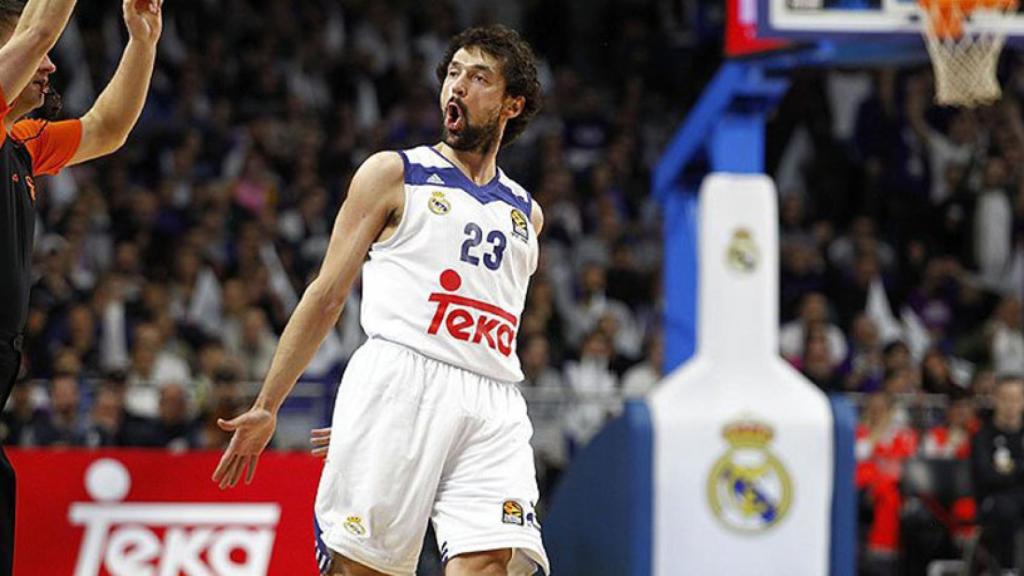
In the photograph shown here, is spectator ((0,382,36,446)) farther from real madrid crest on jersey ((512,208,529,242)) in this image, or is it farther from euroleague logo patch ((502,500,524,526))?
euroleague logo patch ((502,500,524,526))

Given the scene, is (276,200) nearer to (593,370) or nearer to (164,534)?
(593,370)

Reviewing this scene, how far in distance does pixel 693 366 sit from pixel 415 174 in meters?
5.56

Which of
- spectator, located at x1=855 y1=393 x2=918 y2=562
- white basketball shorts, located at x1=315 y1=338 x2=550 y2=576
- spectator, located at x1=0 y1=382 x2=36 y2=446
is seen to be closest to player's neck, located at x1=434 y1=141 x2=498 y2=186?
white basketball shorts, located at x1=315 y1=338 x2=550 y2=576

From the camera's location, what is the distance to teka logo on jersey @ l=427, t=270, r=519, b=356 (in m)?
5.80

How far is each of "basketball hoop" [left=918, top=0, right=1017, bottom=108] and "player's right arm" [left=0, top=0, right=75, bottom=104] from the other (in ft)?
22.8

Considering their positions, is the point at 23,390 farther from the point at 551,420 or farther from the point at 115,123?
the point at 115,123

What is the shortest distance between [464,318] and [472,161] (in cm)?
57

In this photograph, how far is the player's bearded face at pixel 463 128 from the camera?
5.96 metres

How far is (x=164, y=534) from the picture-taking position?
30.3 ft

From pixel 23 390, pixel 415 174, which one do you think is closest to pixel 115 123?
pixel 415 174

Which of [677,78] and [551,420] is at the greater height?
[677,78]

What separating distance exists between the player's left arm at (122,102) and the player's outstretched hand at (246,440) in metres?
1.06

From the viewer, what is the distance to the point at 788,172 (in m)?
17.7

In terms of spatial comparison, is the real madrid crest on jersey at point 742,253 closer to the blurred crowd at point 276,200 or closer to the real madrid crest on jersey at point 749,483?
the real madrid crest on jersey at point 749,483
